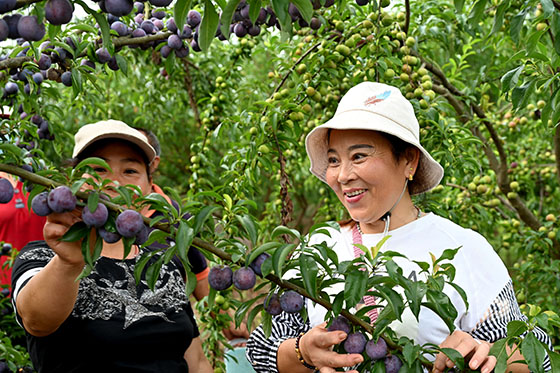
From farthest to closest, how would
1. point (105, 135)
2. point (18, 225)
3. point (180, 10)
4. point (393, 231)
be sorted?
point (18, 225), point (105, 135), point (393, 231), point (180, 10)

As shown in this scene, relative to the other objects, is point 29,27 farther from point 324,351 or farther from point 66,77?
point 324,351

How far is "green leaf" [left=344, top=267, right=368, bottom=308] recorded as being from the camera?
1175 millimetres

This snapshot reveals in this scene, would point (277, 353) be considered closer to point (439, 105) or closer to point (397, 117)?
point (397, 117)

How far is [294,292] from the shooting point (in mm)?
1291

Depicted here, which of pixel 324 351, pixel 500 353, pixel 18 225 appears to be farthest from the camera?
pixel 18 225

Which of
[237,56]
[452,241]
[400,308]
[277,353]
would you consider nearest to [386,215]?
[452,241]

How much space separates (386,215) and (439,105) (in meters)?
0.90

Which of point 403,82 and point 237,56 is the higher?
point 237,56

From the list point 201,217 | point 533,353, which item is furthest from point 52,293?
point 533,353

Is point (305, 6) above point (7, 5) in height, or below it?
below

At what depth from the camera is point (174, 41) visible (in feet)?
6.51

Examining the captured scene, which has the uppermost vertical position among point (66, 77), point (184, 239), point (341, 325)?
point (66, 77)

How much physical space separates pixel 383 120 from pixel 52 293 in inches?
40.9

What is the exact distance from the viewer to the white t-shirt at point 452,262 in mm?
1680
